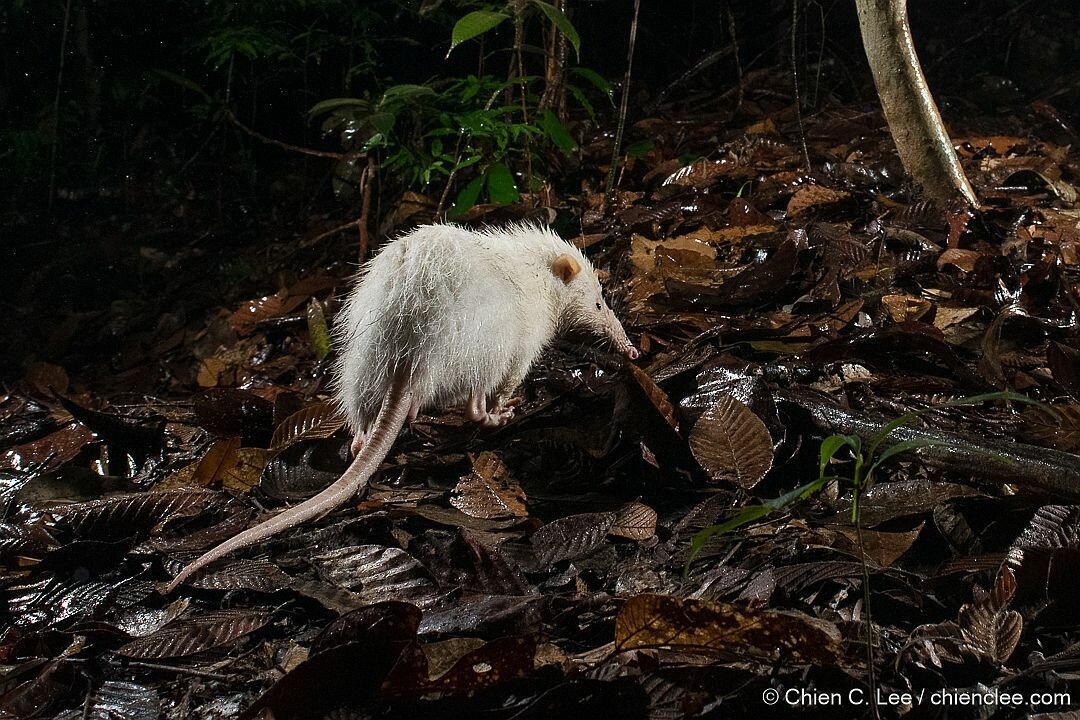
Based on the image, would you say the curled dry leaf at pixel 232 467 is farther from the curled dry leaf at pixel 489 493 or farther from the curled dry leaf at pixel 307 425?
the curled dry leaf at pixel 489 493

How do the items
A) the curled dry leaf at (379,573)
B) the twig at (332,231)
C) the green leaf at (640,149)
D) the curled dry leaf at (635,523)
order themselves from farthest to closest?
the twig at (332,231) < the green leaf at (640,149) < the curled dry leaf at (635,523) < the curled dry leaf at (379,573)

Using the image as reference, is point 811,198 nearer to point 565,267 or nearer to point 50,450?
point 565,267

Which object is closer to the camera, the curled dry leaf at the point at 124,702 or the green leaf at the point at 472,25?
the curled dry leaf at the point at 124,702

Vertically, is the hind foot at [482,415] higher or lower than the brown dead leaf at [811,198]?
lower

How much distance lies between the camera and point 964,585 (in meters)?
1.74

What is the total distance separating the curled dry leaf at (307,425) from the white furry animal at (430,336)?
0.08m

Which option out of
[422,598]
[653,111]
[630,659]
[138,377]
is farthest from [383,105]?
[630,659]

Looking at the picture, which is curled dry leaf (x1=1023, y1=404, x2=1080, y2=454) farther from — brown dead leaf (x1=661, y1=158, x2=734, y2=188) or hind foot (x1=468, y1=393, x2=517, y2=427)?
brown dead leaf (x1=661, y1=158, x2=734, y2=188)

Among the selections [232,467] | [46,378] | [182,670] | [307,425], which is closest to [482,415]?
[307,425]

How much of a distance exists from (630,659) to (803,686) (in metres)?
0.33

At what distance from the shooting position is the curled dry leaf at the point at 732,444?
2295mm

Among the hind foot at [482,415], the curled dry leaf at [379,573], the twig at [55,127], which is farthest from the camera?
the twig at [55,127]

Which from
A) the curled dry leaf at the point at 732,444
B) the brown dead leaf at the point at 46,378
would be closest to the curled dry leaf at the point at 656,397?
the curled dry leaf at the point at 732,444

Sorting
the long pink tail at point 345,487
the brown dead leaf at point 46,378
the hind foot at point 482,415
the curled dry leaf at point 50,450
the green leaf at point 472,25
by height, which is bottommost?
the brown dead leaf at point 46,378
